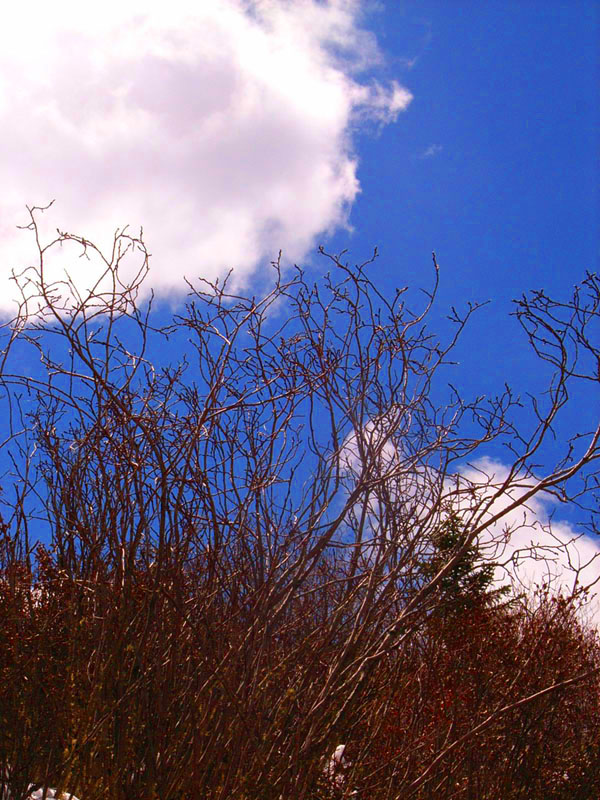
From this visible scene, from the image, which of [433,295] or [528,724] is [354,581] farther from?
[528,724]

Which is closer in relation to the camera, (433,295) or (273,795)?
(273,795)

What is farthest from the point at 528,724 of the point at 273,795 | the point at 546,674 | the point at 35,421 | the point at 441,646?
the point at 35,421

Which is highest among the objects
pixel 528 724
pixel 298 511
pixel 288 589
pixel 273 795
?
pixel 298 511

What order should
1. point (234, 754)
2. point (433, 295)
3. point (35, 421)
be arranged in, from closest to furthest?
point (234, 754) → point (433, 295) → point (35, 421)

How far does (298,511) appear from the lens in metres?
4.08

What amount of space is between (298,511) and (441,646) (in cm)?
240

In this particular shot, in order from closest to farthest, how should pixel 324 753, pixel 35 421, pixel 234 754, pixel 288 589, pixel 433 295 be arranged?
pixel 234 754
pixel 288 589
pixel 324 753
pixel 433 295
pixel 35 421

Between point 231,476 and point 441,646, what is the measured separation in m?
2.77

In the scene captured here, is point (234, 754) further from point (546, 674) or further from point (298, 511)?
point (546, 674)

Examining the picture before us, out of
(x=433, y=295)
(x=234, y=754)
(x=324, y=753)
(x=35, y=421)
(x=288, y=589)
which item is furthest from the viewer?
(x=35, y=421)

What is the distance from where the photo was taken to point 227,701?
3637 mm

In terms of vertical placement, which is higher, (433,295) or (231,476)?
(433,295)

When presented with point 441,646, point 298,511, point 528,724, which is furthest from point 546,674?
point 298,511

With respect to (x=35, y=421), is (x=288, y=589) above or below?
below
